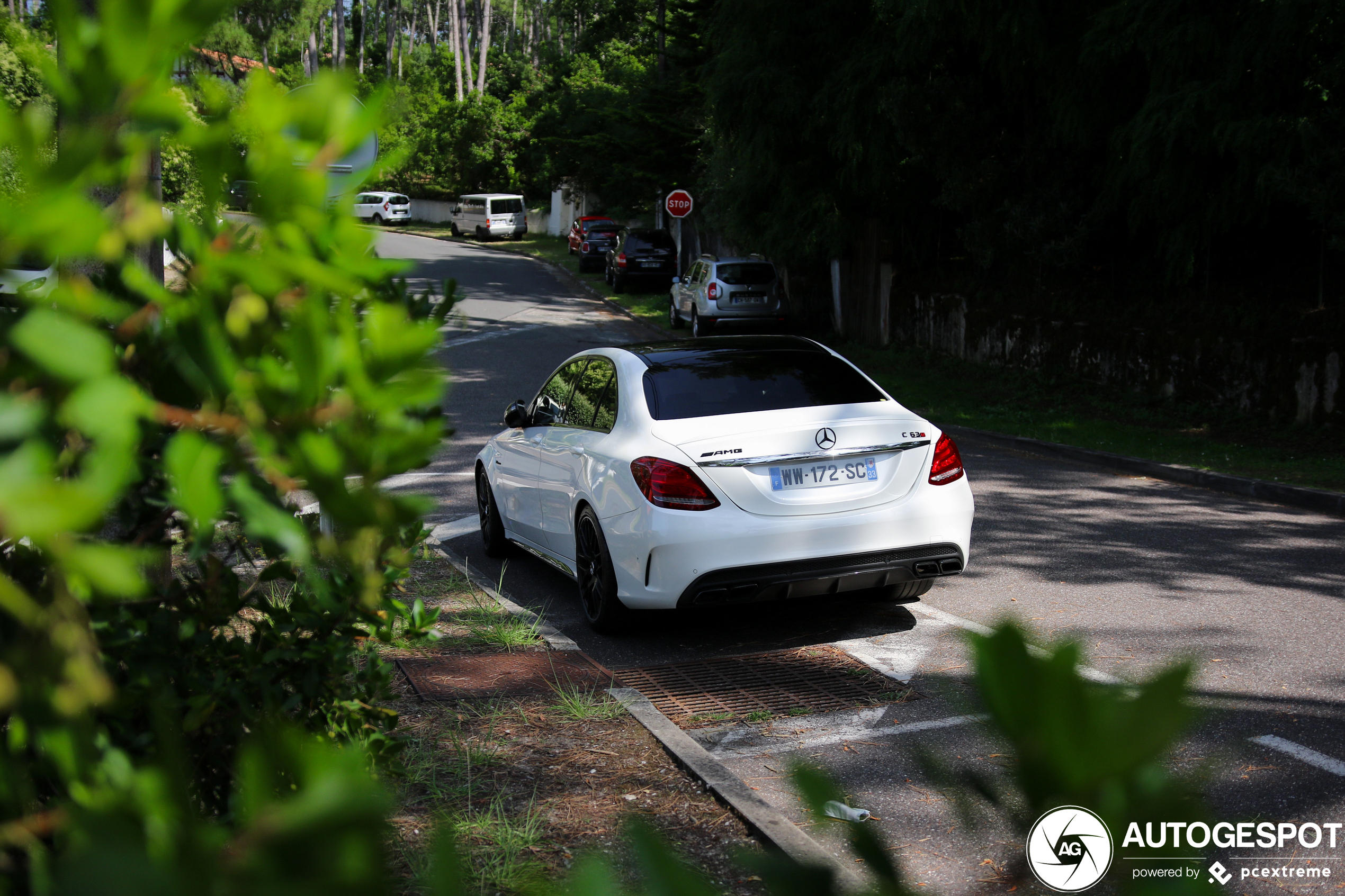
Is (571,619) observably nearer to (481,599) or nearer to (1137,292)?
(481,599)

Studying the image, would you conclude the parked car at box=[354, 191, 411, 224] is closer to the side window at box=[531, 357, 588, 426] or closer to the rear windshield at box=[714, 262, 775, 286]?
the rear windshield at box=[714, 262, 775, 286]

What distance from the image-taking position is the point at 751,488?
20.2 ft

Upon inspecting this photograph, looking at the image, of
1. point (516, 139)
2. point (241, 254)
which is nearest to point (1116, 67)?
point (241, 254)

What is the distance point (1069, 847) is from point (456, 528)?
9.18 metres

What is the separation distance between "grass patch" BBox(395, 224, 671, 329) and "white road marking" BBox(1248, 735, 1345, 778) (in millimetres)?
23134

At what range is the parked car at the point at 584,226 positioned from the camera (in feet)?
138

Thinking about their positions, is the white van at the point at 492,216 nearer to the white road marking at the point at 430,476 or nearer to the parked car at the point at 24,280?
the white road marking at the point at 430,476

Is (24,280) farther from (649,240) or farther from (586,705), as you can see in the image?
(649,240)

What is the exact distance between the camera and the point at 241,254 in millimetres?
1153

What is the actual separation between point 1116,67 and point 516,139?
5436 cm

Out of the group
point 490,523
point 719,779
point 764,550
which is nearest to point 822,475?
point 764,550

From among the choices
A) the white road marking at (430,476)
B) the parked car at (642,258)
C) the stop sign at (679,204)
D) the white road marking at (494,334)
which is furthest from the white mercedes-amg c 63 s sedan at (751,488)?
the parked car at (642,258)

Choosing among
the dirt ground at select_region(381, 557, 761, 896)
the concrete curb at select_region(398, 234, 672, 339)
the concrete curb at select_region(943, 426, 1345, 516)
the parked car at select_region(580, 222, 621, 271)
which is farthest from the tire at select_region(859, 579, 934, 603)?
the parked car at select_region(580, 222, 621, 271)

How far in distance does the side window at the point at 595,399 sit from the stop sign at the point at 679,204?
2463 centimetres
